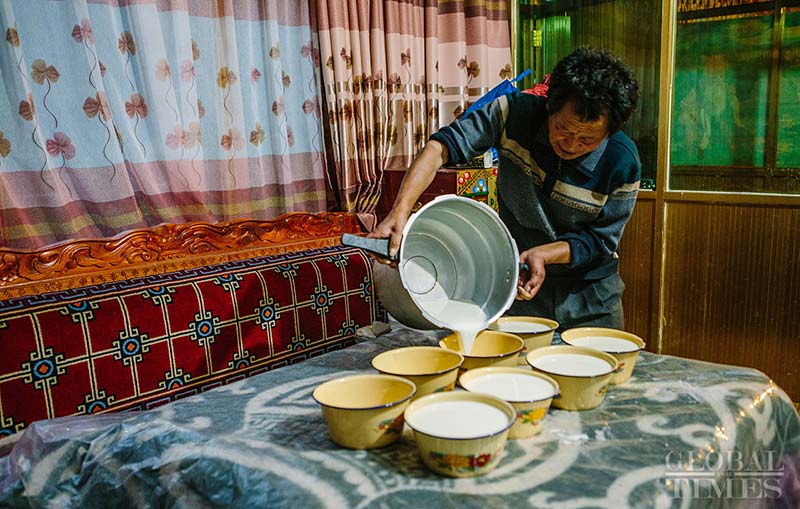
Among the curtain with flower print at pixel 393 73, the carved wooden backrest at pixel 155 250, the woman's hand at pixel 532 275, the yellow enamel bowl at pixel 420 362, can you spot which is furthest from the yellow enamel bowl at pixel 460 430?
the curtain with flower print at pixel 393 73

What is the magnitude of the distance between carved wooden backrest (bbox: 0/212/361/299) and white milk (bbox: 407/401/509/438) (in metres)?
1.14

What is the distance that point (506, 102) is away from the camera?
164 centimetres

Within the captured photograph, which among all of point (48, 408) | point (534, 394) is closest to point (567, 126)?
point (534, 394)

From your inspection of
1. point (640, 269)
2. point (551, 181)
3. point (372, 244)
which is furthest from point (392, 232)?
point (640, 269)

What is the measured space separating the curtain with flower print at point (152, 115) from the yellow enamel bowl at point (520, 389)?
1.25 m

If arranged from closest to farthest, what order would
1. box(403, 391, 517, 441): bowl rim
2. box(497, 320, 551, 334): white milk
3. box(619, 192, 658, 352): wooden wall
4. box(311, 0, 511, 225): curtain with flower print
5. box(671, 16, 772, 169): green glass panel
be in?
1. box(403, 391, 517, 441): bowl rim
2. box(497, 320, 551, 334): white milk
3. box(311, 0, 511, 225): curtain with flower print
4. box(671, 16, 772, 169): green glass panel
5. box(619, 192, 658, 352): wooden wall

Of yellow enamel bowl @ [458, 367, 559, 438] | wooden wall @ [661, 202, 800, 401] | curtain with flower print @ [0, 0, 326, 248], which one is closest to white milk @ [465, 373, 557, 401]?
yellow enamel bowl @ [458, 367, 559, 438]

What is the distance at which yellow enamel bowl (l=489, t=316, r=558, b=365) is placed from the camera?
4.02 feet

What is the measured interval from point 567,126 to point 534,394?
71cm

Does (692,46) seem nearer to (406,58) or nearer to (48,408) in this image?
(406,58)

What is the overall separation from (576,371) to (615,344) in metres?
0.19

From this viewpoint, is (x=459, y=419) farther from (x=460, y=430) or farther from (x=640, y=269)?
(x=640, y=269)

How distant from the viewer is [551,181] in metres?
1.57

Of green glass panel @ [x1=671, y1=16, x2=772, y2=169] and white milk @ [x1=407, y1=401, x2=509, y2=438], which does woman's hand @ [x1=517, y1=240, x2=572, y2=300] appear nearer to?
white milk @ [x1=407, y1=401, x2=509, y2=438]
